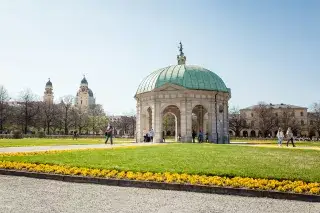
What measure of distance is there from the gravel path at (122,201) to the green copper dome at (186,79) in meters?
34.6

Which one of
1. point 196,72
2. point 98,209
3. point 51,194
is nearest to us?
point 98,209

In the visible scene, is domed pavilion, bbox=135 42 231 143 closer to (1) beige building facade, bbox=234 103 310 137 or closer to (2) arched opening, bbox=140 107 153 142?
(2) arched opening, bbox=140 107 153 142

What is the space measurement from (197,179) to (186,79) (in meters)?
34.9

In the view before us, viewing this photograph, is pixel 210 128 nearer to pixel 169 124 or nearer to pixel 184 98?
pixel 184 98

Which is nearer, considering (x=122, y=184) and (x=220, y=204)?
(x=220, y=204)

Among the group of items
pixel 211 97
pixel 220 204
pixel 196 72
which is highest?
pixel 196 72

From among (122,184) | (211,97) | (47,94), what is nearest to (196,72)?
(211,97)

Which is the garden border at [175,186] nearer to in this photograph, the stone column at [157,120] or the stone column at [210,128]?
the stone column at [157,120]

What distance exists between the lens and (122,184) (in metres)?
12.3

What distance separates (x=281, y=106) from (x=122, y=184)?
134458mm

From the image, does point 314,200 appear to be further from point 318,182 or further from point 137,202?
point 137,202

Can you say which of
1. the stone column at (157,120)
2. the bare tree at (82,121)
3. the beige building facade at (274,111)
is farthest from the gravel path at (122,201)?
the beige building facade at (274,111)

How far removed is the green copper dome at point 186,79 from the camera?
46031 millimetres

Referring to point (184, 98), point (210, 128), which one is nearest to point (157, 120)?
point (184, 98)
